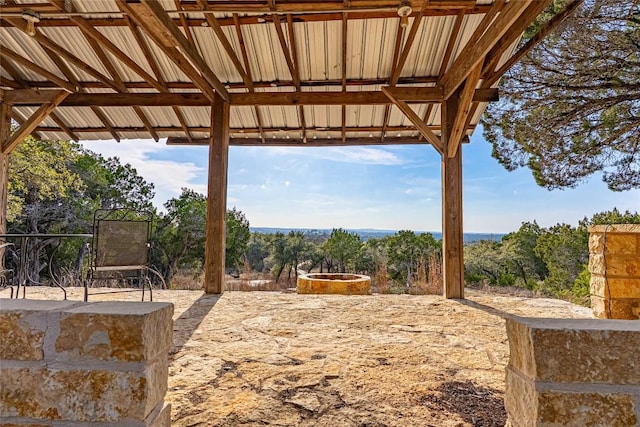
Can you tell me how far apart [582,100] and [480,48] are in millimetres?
3398

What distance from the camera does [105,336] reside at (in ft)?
3.42

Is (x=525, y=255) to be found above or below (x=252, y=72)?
below

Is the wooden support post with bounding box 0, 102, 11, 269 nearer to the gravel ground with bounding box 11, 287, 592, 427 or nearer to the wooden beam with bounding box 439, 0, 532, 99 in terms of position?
the gravel ground with bounding box 11, 287, 592, 427

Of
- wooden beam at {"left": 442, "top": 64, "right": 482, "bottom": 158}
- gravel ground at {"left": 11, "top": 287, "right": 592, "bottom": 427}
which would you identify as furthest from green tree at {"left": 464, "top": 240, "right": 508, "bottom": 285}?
gravel ground at {"left": 11, "top": 287, "right": 592, "bottom": 427}

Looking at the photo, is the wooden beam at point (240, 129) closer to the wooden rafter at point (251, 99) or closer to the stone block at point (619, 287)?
the wooden rafter at point (251, 99)

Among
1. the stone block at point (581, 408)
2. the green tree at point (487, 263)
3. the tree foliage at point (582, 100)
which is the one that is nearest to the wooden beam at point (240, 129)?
the tree foliage at point (582, 100)

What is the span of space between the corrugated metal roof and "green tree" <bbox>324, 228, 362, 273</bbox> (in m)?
8.04

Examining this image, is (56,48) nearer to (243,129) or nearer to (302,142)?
(243,129)

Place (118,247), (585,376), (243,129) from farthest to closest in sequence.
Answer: (243,129), (118,247), (585,376)

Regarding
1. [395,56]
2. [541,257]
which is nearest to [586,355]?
[395,56]

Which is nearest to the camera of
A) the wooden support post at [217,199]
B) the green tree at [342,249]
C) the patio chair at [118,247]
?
the patio chair at [118,247]

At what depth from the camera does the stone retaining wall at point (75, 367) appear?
3.40 feet

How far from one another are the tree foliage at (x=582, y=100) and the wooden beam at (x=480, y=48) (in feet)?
6.76

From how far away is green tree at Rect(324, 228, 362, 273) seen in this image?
536 inches
